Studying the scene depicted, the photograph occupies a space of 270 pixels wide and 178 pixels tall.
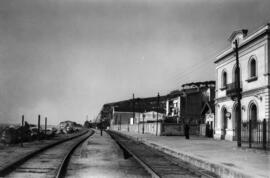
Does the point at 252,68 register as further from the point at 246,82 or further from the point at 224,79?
the point at 224,79

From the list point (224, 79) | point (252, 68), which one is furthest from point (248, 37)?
point (224, 79)

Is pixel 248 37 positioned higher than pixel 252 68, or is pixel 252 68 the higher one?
pixel 248 37

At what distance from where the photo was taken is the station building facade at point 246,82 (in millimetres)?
23550

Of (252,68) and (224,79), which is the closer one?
(252,68)

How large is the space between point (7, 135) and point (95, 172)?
805 inches

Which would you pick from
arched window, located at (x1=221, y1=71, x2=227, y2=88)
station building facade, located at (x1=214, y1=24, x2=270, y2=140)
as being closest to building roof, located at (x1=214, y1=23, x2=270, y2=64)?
station building facade, located at (x1=214, y1=24, x2=270, y2=140)

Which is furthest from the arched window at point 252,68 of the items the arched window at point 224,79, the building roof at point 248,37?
the arched window at point 224,79

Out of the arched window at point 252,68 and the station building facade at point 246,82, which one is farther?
the arched window at point 252,68

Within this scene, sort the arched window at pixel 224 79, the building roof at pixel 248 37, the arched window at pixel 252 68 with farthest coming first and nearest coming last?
the arched window at pixel 224 79 < the arched window at pixel 252 68 < the building roof at pixel 248 37

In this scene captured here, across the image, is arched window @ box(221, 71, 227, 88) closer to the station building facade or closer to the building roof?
the station building facade

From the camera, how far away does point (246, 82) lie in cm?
2666

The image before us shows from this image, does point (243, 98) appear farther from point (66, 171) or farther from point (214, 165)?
point (66, 171)

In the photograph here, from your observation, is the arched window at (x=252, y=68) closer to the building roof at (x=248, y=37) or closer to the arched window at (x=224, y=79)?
the building roof at (x=248, y=37)

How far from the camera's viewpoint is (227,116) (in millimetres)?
29703
